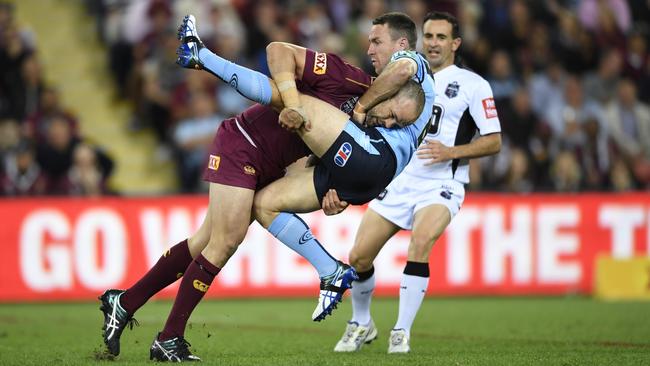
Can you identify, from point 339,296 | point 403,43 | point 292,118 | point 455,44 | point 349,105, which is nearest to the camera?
point 292,118

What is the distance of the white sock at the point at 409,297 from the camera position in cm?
818

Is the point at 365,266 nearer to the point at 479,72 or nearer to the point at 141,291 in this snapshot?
the point at 141,291

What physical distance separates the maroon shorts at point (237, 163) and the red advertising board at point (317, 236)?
6.24 metres

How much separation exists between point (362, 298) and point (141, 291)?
199 centimetres

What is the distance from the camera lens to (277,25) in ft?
54.4

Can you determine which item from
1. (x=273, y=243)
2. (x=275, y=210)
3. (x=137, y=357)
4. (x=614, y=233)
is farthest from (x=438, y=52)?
(x=614, y=233)

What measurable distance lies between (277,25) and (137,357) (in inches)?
384

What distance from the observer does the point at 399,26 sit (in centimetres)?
759

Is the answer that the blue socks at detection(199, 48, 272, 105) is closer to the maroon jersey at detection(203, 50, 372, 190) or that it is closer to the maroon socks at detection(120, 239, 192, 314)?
the maroon jersey at detection(203, 50, 372, 190)

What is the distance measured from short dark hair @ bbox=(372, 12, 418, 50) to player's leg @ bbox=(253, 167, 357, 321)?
3.91 feet

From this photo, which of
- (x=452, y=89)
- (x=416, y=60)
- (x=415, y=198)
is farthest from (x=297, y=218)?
(x=452, y=89)

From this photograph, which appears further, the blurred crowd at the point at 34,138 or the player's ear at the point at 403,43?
the blurred crowd at the point at 34,138

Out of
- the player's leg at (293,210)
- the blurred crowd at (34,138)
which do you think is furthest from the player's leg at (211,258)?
the blurred crowd at (34,138)

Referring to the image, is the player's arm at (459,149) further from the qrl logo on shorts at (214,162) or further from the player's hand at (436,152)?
the qrl logo on shorts at (214,162)
